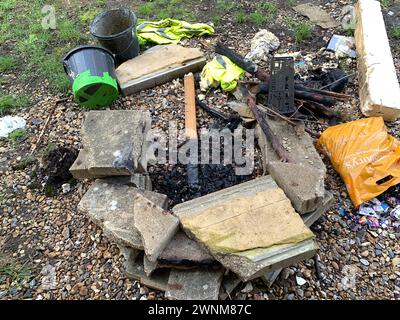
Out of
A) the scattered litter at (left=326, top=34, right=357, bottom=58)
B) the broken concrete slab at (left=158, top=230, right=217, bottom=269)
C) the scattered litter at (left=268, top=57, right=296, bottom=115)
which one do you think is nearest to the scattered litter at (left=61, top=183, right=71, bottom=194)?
the broken concrete slab at (left=158, top=230, right=217, bottom=269)

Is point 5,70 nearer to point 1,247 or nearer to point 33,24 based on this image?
point 33,24

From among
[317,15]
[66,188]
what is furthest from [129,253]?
[317,15]

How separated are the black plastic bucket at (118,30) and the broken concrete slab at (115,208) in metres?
2.16

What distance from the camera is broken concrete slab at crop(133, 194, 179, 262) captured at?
106 inches

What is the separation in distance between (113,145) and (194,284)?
1.37 meters

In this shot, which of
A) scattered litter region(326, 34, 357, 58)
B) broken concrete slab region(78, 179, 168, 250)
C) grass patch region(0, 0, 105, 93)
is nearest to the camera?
broken concrete slab region(78, 179, 168, 250)

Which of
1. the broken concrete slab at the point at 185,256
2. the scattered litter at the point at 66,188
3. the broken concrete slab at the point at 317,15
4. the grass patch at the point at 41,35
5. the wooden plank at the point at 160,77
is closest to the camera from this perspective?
the broken concrete slab at the point at 185,256

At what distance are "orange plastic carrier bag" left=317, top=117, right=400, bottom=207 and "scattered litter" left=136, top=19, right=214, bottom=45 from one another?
2.69 m

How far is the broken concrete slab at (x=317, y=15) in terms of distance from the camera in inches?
217

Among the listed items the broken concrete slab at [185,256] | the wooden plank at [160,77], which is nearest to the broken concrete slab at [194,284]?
the broken concrete slab at [185,256]

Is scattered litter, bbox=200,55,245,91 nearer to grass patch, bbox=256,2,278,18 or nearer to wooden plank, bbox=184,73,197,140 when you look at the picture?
wooden plank, bbox=184,73,197,140

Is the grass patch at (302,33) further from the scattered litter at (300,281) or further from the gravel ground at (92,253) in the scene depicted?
the scattered litter at (300,281)

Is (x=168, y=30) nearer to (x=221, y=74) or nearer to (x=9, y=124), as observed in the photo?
(x=221, y=74)

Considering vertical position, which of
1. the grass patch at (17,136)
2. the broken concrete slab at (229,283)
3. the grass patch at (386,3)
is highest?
the grass patch at (386,3)
